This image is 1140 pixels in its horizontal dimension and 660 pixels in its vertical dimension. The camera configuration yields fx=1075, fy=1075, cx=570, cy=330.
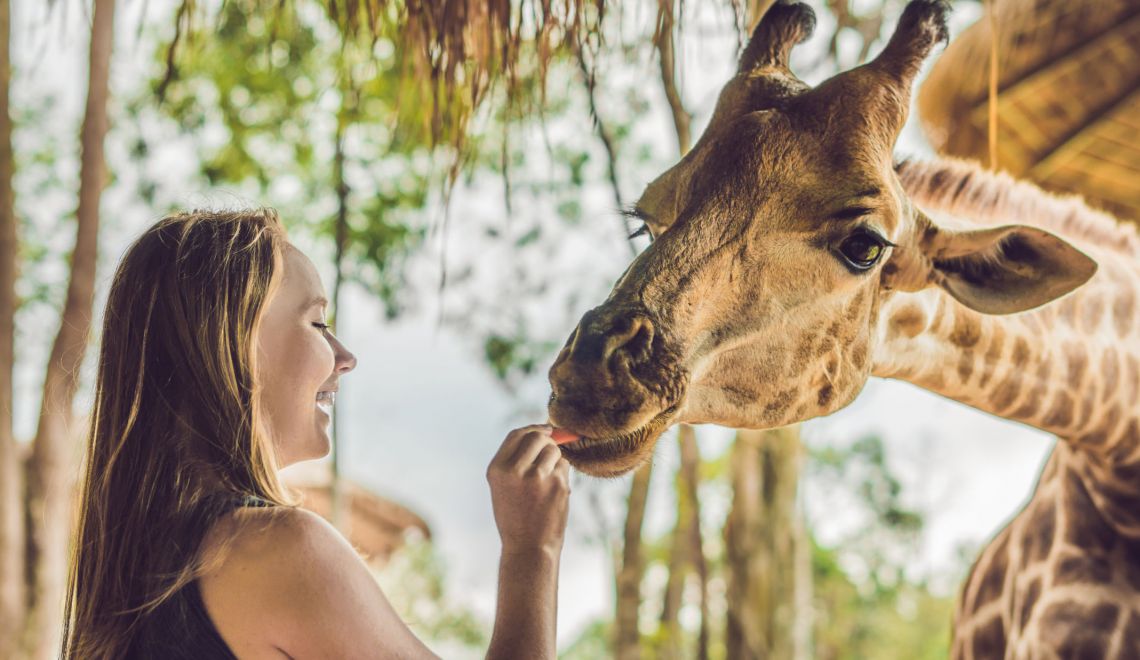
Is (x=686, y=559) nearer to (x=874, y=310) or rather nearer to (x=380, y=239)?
(x=380, y=239)

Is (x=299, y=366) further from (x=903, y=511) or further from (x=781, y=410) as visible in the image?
(x=903, y=511)

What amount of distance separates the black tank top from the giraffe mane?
180cm

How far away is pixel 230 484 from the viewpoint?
177 cm

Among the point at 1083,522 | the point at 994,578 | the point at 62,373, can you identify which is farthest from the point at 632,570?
the point at 1083,522

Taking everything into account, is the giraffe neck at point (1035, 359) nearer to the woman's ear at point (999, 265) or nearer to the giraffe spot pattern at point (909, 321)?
the giraffe spot pattern at point (909, 321)

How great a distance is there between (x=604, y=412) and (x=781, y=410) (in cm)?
48

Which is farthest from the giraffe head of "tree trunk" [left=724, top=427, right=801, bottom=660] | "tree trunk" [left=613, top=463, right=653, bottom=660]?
"tree trunk" [left=613, top=463, right=653, bottom=660]

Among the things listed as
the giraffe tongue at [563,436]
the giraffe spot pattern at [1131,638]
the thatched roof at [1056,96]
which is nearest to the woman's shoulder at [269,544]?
the giraffe tongue at [563,436]

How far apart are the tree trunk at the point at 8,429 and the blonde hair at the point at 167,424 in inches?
204

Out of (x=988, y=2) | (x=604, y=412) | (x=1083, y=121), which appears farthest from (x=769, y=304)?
(x=1083, y=121)

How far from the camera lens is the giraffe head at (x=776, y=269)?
6.48ft

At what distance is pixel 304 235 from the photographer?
25.9 feet

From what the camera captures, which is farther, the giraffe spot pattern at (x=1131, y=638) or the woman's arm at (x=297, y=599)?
the giraffe spot pattern at (x=1131, y=638)

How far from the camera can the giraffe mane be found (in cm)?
258
